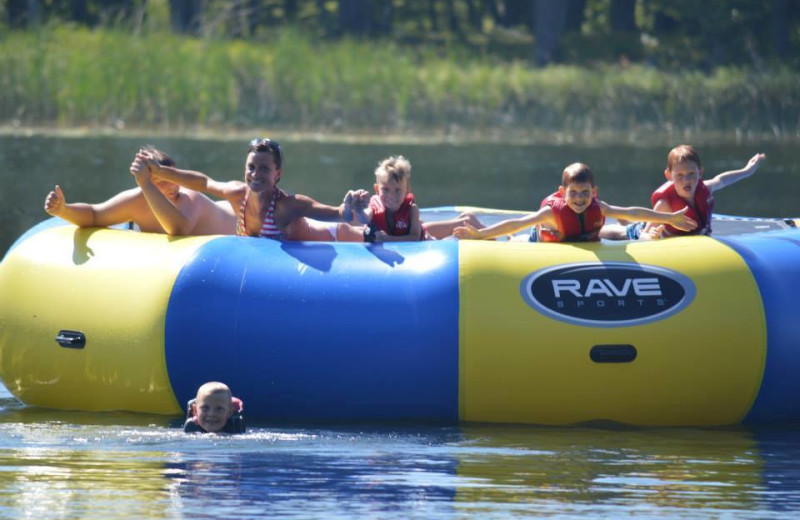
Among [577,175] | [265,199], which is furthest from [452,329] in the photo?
[265,199]

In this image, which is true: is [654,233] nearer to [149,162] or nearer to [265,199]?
[265,199]

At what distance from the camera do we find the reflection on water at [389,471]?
247 inches

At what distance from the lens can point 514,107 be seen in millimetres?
22344

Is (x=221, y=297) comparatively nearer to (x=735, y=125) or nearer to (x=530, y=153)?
(x=530, y=153)

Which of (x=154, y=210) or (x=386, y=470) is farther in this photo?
(x=154, y=210)

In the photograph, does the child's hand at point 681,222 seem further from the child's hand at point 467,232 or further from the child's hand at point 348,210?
the child's hand at point 348,210

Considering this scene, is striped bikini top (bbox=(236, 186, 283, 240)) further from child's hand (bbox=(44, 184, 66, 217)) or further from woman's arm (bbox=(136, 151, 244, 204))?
child's hand (bbox=(44, 184, 66, 217))

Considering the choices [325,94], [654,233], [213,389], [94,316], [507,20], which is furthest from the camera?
[507,20]

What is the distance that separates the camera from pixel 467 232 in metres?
7.98

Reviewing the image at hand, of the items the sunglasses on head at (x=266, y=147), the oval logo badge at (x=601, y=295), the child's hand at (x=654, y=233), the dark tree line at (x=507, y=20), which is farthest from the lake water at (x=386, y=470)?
the dark tree line at (x=507, y=20)

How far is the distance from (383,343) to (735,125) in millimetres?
15467

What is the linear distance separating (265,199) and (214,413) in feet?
3.88

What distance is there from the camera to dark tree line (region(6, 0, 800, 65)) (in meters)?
30.0

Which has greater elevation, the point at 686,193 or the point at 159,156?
the point at 159,156
